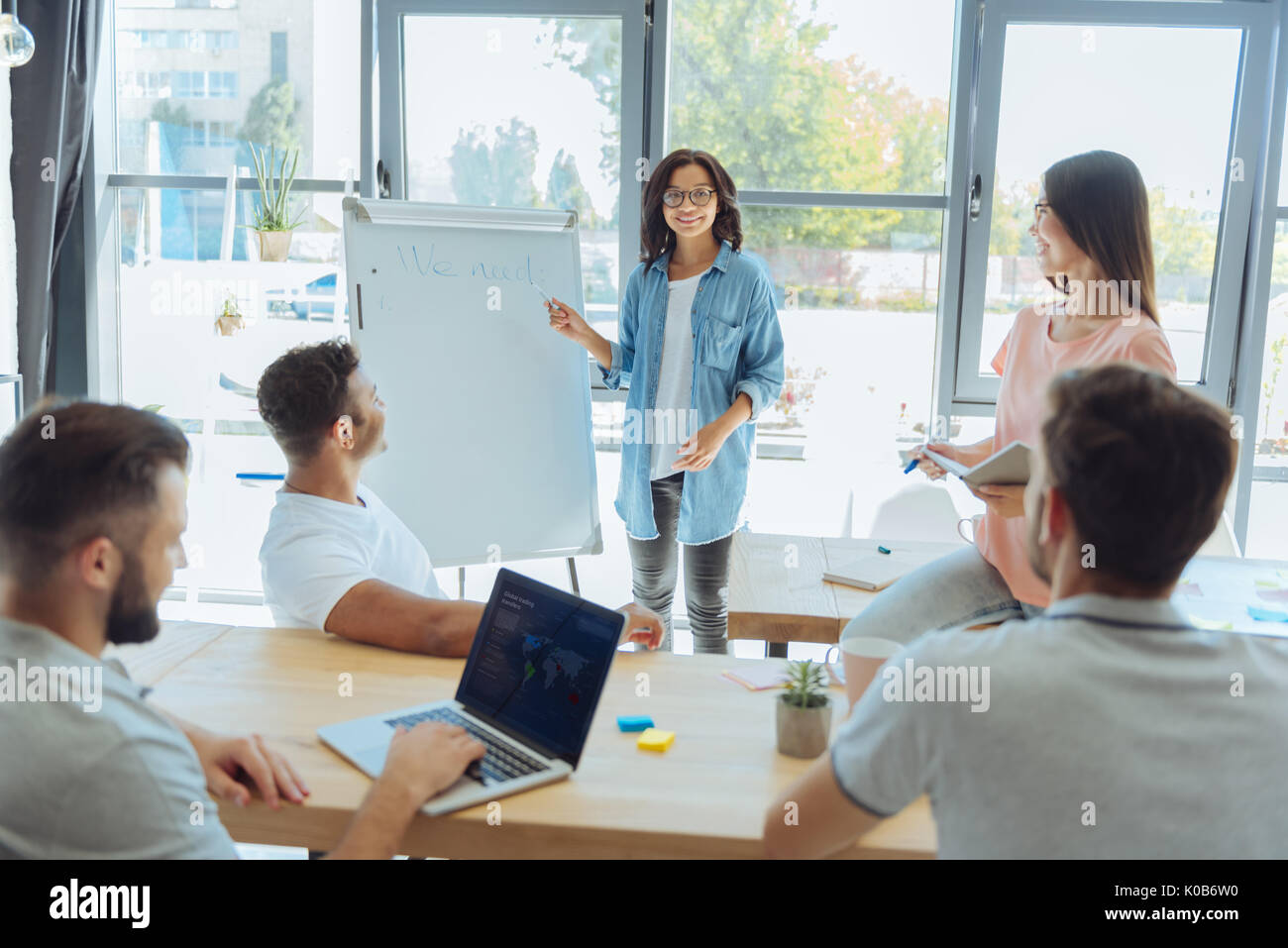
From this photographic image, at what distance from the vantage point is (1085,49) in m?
3.51

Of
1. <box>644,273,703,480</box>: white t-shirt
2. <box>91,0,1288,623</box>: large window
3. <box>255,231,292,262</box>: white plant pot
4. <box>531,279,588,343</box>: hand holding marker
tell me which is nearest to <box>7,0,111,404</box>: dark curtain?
<box>91,0,1288,623</box>: large window

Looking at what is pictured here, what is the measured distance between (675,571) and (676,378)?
0.58 meters

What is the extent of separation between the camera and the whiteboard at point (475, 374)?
9.57ft

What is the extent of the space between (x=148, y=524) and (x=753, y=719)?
0.83 meters

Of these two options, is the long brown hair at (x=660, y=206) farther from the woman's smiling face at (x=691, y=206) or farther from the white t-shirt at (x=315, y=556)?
the white t-shirt at (x=315, y=556)

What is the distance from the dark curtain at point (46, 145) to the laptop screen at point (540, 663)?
10.3 feet

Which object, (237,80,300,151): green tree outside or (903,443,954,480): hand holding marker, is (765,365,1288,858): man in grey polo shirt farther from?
(237,80,300,151): green tree outside

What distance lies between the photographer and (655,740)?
1390mm

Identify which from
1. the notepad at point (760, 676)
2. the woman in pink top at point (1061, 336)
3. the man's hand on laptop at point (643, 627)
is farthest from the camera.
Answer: the woman in pink top at point (1061, 336)

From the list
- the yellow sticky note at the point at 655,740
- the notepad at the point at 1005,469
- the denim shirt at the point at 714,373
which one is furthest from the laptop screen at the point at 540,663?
the denim shirt at the point at 714,373

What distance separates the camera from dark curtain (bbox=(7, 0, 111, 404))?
367 cm
